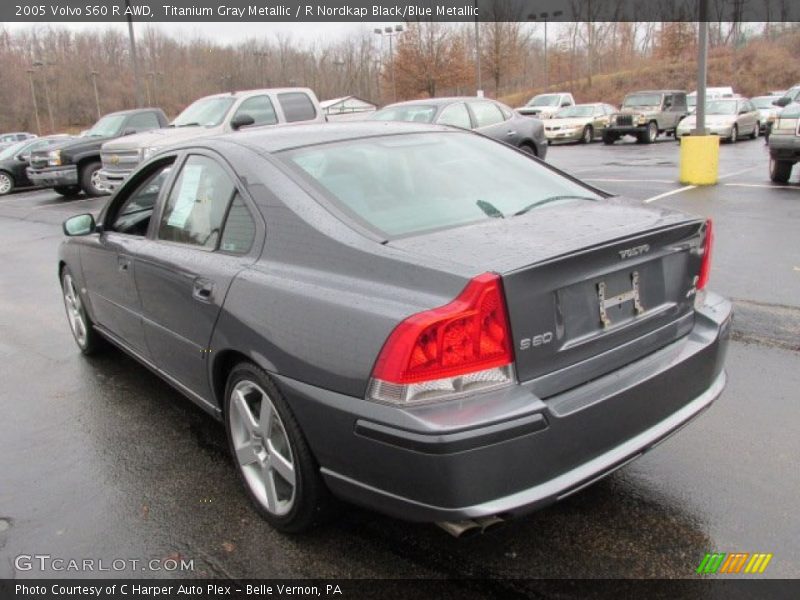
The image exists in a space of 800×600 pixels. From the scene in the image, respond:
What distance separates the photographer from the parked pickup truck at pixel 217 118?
12461 mm

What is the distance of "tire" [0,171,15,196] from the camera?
2070cm

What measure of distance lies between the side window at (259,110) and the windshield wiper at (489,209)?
33.0ft

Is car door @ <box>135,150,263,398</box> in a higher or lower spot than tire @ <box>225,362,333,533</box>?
higher

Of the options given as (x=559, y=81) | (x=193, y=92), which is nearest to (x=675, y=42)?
(x=559, y=81)

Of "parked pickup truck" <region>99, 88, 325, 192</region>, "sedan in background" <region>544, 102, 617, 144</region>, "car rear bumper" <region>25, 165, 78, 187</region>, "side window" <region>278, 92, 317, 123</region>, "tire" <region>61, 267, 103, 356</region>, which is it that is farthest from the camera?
"sedan in background" <region>544, 102, 617, 144</region>

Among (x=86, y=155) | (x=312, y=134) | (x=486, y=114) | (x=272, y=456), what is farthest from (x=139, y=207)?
(x=86, y=155)

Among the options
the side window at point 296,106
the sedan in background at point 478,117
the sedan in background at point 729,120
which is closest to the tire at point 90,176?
the side window at point 296,106

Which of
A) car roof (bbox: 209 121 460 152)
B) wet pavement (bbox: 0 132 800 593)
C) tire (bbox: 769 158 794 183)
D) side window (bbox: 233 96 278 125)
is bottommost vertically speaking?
wet pavement (bbox: 0 132 800 593)

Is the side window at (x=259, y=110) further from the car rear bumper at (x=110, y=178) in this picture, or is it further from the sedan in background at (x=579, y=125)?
the sedan in background at (x=579, y=125)

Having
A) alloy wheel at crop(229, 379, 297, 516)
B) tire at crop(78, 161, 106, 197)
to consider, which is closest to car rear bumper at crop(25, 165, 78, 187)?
tire at crop(78, 161, 106, 197)

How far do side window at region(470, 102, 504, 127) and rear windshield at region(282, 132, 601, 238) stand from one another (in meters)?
9.10

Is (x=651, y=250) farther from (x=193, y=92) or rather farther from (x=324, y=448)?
(x=193, y=92)

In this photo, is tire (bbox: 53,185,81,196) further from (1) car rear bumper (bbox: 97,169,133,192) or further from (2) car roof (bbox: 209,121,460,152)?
(2) car roof (bbox: 209,121,460,152)

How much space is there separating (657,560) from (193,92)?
82.1 meters
